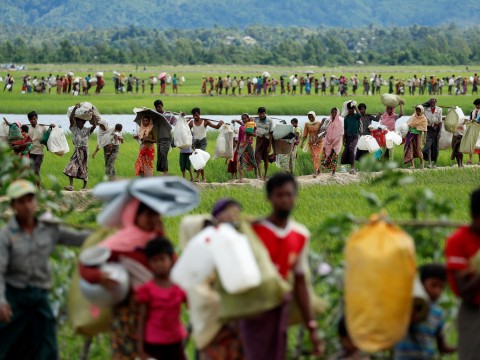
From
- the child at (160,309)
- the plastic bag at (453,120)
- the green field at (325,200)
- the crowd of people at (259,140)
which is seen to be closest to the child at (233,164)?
the crowd of people at (259,140)

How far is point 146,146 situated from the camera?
692 inches

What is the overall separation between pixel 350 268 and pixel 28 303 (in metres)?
1.92

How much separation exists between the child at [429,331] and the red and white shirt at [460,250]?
275 mm

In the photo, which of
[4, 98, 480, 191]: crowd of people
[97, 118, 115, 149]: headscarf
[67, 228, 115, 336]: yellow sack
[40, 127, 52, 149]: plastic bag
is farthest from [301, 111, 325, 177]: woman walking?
[67, 228, 115, 336]: yellow sack

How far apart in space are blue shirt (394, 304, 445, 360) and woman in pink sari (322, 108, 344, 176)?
46.8ft

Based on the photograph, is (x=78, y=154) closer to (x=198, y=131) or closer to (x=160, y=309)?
(x=198, y=131)

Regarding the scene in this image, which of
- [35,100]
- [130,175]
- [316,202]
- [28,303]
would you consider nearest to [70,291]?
[28,303]

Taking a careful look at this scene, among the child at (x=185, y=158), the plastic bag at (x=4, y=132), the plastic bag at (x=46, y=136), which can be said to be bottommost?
the child at (x=185, y=158)

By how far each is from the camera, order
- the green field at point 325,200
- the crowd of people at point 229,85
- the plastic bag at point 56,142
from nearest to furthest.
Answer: the green field at point 325,200 → the plastic bag at point 56,142 → the crowd of people at point 229,85

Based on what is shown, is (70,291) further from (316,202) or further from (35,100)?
(35,100)

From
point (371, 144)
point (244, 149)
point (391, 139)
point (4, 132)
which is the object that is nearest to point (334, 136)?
point (371, 144)

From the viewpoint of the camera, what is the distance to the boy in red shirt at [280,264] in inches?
226

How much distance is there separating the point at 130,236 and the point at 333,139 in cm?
1438

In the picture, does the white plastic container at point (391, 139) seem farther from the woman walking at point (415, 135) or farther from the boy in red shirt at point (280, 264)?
the boy in red shirt at point (280, 264)
